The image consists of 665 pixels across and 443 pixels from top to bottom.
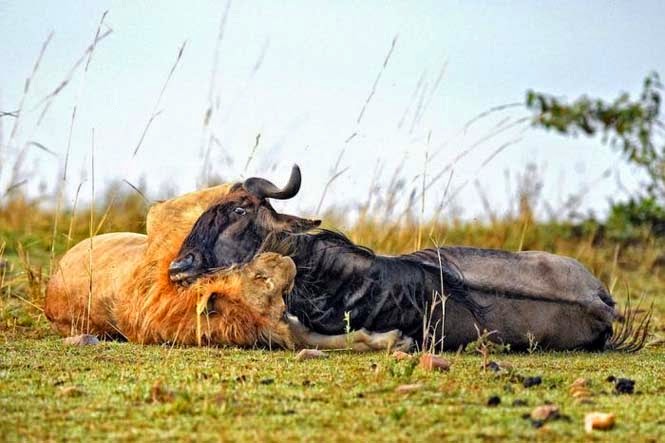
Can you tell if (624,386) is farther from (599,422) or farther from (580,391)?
(599,422)

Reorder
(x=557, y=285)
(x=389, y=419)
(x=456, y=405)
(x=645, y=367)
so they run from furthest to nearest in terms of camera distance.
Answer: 1. (x=557, y=285)
2. (x=645, y=367)
3. (x=456, y=405)
4. (x=389, y=419)

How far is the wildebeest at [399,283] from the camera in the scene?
604cm

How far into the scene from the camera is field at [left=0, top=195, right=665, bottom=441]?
3.62 metres

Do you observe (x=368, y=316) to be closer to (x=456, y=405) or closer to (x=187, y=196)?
(x=187, y=196)

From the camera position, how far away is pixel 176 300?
5961 millimetres

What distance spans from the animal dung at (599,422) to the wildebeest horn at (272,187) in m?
2.71

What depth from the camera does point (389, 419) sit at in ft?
12.3

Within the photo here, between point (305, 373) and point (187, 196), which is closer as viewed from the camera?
point (305, 373)

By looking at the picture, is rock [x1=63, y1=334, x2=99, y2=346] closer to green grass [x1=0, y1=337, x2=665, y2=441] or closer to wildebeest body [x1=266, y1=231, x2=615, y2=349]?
green grass [x1=0, y1=337, x2=665, y2=441]

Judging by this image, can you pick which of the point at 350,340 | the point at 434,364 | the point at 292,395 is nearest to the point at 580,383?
the point at 434,364

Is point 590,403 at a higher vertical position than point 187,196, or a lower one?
lower

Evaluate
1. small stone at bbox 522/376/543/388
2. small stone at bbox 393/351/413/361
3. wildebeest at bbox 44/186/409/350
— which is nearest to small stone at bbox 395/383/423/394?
small stone at bbox 522/376/543/388

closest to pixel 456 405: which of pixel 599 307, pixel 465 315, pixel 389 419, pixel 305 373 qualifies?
pixel 389 419

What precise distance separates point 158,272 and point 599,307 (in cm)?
243
